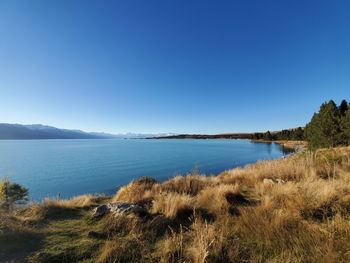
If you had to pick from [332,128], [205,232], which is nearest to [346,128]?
[332,128]

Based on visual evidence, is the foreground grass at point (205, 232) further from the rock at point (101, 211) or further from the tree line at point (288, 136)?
the tree line at point (288, 136)

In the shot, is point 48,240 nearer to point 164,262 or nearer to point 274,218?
point 164,262

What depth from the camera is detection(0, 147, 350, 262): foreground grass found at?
2922 mm

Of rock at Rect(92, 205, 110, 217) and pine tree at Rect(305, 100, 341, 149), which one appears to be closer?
rock at Rect(92, 205, 110, 217)

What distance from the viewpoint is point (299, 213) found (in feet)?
13.2

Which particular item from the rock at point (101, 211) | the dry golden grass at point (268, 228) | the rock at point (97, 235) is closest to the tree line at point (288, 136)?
the dry golden grass at point (268, 228)

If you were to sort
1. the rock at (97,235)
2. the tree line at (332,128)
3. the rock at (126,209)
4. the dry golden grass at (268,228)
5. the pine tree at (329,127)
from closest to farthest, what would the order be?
the dry golden grass at (268,228)
the rock at (97,235)
the rock at (126,209)
the tree line at (332,128)
the pine tree at (329,127)

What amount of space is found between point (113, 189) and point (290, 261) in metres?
19.8

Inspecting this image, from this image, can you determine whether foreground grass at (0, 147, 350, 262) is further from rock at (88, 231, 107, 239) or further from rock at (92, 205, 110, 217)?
rock at (92, 205, 110, 217)

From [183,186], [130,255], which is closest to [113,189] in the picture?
[183,186]

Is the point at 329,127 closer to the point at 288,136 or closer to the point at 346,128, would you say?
the point at 346,128

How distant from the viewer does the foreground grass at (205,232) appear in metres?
2.92

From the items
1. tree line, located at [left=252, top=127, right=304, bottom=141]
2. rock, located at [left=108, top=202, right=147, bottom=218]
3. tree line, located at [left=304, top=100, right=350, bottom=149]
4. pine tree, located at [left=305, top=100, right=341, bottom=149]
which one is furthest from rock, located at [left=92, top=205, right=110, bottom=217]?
tree line, located at [left=252, top=127, right=304, bottom=141]

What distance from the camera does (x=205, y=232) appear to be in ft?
9.95
